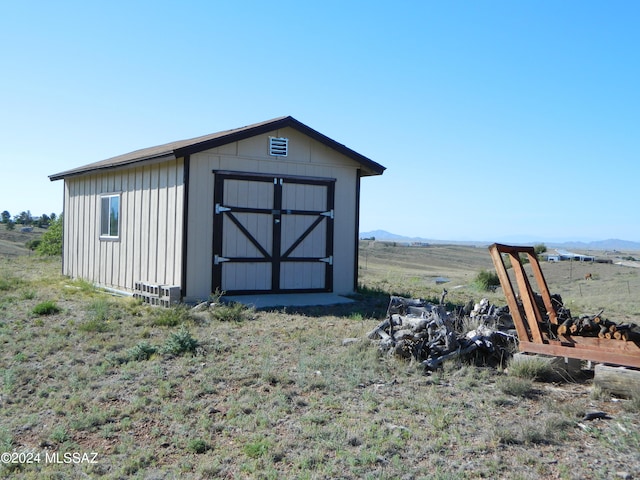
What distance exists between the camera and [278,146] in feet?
40.0

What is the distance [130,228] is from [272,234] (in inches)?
125

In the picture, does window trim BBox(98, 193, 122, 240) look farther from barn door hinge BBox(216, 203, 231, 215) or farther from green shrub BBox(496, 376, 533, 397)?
green shrub BBox(496, 376, 533, 397)

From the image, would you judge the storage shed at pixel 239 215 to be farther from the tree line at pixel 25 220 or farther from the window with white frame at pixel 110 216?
the tree line at pixel 25 220

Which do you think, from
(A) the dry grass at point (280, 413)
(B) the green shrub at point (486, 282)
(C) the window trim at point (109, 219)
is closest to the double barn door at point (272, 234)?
(A) the dry grass at point (280, 413)

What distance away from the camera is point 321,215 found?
501 inches

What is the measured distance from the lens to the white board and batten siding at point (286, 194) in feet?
37.2

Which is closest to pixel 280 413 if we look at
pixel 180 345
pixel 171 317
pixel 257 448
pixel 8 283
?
pixel 257 448

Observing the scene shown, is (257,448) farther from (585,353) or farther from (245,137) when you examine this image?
(245,137)

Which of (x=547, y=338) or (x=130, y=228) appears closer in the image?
(x=547, y=338)

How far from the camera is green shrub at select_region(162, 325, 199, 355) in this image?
7.62 meters

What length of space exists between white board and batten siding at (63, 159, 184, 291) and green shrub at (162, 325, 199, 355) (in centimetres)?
357

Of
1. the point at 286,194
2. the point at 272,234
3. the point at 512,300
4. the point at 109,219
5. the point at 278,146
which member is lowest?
the point at 512,300

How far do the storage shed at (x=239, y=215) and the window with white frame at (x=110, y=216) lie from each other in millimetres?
44

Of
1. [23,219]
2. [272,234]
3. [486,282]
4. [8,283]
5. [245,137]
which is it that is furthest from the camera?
[23,219]
